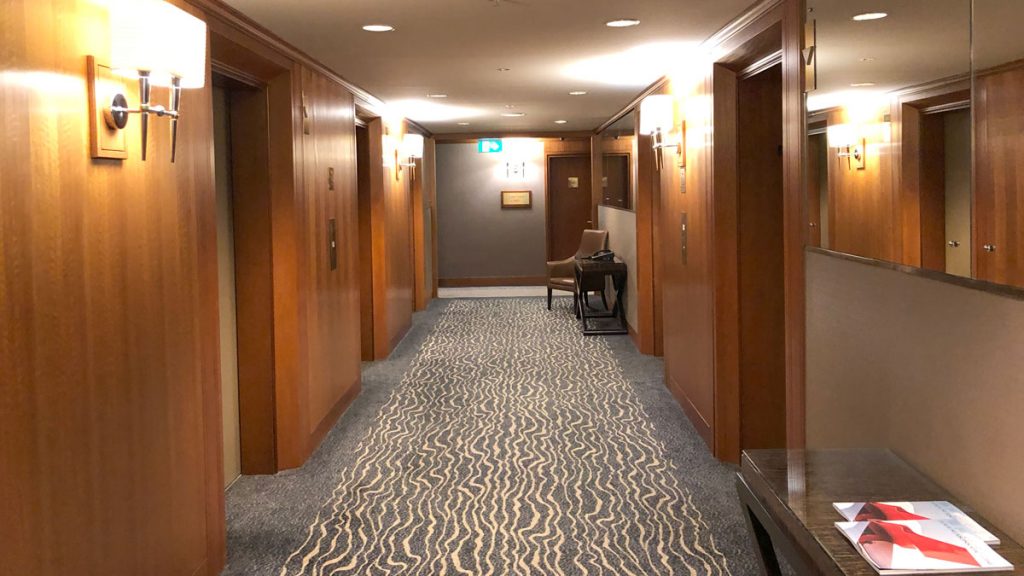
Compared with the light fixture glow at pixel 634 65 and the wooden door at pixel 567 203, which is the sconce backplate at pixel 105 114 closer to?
the light fixture glow at pixel 634 65

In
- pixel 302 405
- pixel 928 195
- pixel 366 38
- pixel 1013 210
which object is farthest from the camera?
A: pixel 302 405

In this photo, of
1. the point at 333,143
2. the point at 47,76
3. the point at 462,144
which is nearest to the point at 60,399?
the point at 47,76

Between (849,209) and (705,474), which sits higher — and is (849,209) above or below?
above

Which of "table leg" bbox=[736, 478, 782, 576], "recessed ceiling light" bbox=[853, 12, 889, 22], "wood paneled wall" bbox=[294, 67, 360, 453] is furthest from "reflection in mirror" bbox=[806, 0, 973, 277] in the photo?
"wood paneled wall" bbox=[294, 67, 360, 453]

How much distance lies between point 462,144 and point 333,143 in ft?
27.6

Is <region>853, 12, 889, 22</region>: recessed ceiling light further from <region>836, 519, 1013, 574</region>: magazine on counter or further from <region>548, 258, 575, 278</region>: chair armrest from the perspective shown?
<region>548, 258, 575, 278</region>: chair armrest

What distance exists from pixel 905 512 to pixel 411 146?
8.56m

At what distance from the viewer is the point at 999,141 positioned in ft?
6.42

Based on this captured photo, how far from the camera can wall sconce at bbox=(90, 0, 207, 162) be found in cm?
265

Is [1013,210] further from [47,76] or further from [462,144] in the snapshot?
[462,144]

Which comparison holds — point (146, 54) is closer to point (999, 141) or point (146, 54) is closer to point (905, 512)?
point (999, 141)

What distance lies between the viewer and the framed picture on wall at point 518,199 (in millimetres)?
14242

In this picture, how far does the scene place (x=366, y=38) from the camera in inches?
187

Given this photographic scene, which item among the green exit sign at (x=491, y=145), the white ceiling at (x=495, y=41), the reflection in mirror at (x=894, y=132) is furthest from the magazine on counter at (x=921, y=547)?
the green exit sign at (x=491, y=145)
